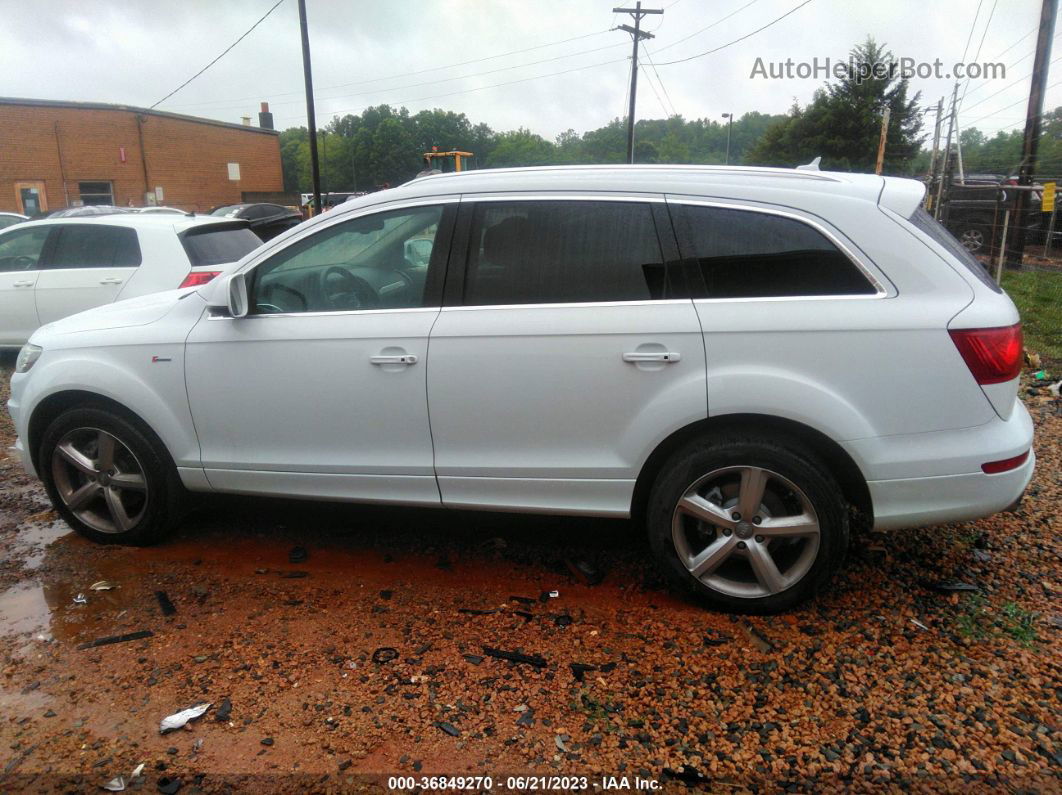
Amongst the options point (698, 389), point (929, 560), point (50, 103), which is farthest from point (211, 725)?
point (50, 103)

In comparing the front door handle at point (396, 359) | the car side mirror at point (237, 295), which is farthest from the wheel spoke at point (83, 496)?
the front door handle at point (396, 359)

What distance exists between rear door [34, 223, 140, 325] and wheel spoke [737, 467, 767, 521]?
698 centimetres

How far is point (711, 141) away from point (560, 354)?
61359 millimetres

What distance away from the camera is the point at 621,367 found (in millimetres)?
3299

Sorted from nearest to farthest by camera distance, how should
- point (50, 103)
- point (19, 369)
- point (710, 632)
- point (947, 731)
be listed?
point (947, 731)
point (710, 632)
point (19, 369)
point (50, 103)

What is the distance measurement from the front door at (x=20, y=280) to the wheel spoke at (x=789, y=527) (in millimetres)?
8083

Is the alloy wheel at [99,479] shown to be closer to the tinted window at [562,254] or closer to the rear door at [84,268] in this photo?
the tinted window at [562,254]

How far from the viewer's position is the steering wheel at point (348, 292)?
376 centimetres

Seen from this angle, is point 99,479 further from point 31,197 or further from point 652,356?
point 31,197

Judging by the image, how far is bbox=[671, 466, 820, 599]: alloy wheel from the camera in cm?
326

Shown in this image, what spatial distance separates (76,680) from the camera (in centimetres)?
312

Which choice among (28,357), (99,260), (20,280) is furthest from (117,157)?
(28,357)

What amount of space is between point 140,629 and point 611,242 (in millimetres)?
2610

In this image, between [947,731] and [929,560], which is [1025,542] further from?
[947,731]
